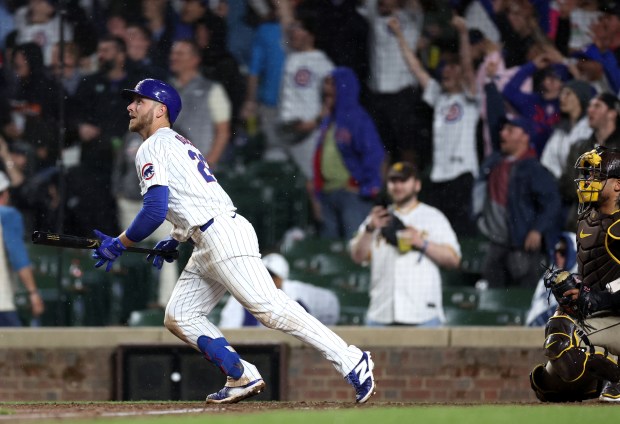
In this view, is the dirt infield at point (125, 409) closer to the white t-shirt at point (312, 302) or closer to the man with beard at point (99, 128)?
the white t-shirt at point (312, 302)

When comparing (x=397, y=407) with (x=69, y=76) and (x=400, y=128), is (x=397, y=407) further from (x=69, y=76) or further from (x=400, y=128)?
(x=69, y=76)

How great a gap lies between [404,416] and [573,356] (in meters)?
1.59

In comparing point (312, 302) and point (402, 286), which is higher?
point (402, 286)

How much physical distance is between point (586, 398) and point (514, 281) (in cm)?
309

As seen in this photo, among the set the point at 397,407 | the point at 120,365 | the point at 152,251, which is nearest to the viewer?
the point at 397,407

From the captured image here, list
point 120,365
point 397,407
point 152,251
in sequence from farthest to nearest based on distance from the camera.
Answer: point 120,365, point 152,251, point 397,407

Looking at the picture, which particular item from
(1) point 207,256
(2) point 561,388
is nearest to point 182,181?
(1) point 207,256

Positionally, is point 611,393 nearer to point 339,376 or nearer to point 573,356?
point 573,356

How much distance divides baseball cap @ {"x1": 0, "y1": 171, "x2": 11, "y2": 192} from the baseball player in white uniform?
157 inches

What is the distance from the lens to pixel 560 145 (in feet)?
37.7

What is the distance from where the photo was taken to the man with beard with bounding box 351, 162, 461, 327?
445 inches

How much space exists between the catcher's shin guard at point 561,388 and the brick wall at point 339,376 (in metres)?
2.69

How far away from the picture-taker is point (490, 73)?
11.6 meters

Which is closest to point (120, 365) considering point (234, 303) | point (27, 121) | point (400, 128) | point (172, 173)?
point (234, 303)
